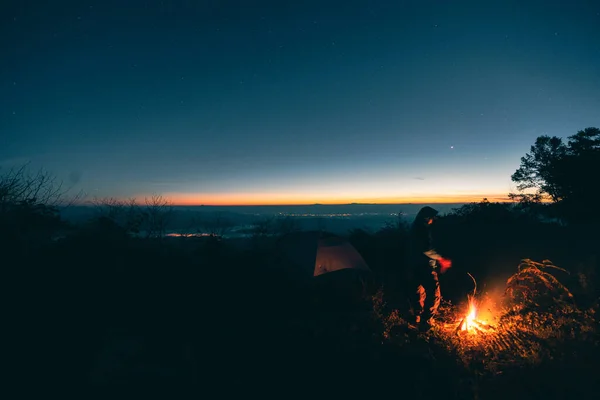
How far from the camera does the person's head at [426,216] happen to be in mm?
6324

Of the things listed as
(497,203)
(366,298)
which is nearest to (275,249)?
(366,298)

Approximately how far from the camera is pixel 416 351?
5617 millimetres

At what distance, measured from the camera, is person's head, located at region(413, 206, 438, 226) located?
249 inches

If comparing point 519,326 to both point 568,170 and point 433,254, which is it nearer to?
point 433,254

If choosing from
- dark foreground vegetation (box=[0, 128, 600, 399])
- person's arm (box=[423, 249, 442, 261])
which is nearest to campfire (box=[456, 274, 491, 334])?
dark foreground vegetation (box=[0, 128, 600, 399])

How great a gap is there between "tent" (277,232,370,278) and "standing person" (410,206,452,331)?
2.59 m

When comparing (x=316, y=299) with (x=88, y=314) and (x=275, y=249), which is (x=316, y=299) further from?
(x=88, y=314)

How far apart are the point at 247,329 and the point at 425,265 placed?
4.41m

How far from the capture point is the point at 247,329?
582 cm

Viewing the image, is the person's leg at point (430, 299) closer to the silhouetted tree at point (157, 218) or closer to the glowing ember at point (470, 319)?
the glowing ember at point (470, 319)

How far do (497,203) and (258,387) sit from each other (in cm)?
2135

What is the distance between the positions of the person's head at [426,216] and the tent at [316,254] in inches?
125

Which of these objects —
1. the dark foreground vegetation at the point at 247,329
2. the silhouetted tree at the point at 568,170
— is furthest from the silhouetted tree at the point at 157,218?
the silhouetted tree at the point at 568,170

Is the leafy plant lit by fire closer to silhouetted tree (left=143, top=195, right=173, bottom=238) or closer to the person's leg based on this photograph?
the person's leg
